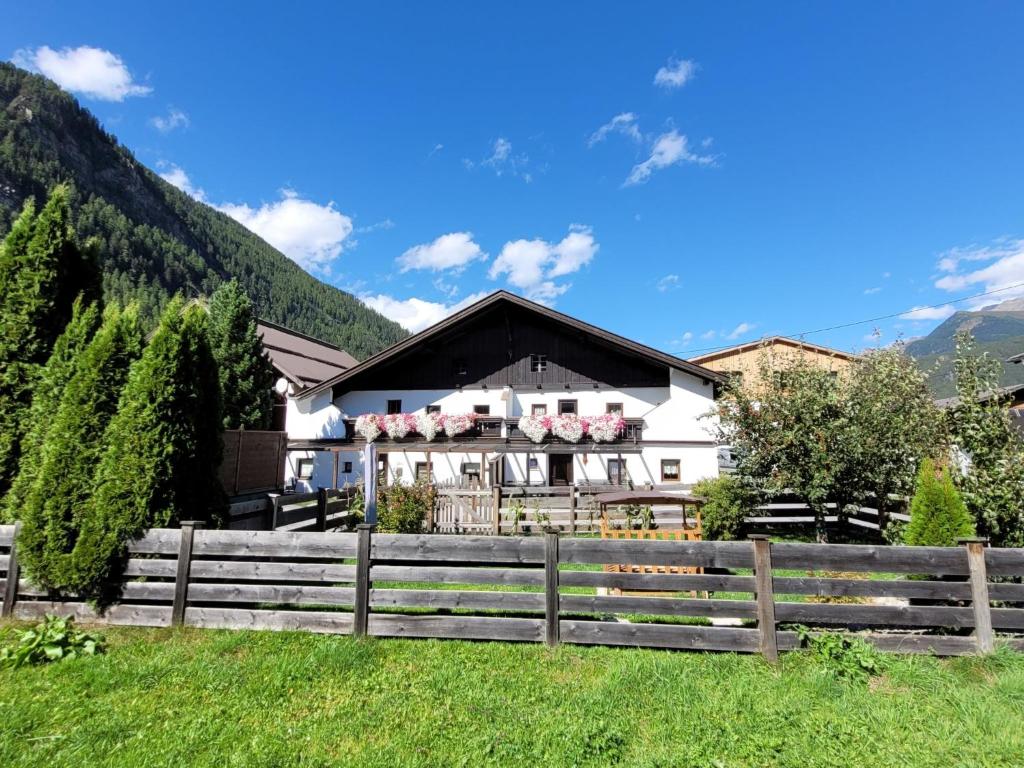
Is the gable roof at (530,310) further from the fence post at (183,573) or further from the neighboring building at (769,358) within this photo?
the fence post at (183,573)

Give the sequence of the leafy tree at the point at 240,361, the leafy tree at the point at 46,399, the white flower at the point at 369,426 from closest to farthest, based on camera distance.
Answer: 1. the leafy tree at the point at 46,399
2. the white flower at the point at 369,426
3. the leafy tree at the point at 240,361

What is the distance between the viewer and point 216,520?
23.2ft

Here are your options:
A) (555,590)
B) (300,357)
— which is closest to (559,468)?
(555,590)

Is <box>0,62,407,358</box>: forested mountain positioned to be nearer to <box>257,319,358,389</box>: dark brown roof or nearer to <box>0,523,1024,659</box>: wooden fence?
<box>257,319,358,389</box>: dark brown roof

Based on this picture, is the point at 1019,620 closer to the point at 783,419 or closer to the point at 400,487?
the point at 783,419

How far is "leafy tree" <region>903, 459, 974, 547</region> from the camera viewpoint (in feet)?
21.5

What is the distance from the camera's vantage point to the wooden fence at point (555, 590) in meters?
5.25

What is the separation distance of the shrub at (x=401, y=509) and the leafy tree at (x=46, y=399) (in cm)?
637

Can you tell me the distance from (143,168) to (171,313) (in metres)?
177

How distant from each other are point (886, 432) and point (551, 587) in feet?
32.1

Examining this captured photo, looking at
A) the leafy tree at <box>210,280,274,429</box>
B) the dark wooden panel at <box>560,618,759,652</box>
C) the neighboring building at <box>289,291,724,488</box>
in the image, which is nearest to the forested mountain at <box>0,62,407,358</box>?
the leafy tree at <box>210,280,274,429</box>

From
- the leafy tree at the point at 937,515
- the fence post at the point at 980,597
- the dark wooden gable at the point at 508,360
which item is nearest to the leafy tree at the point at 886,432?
the leafy tree at the point at 937,515

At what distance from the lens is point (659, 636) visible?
5371mm

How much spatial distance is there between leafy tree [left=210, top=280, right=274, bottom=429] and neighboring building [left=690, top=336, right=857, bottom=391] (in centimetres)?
2239
